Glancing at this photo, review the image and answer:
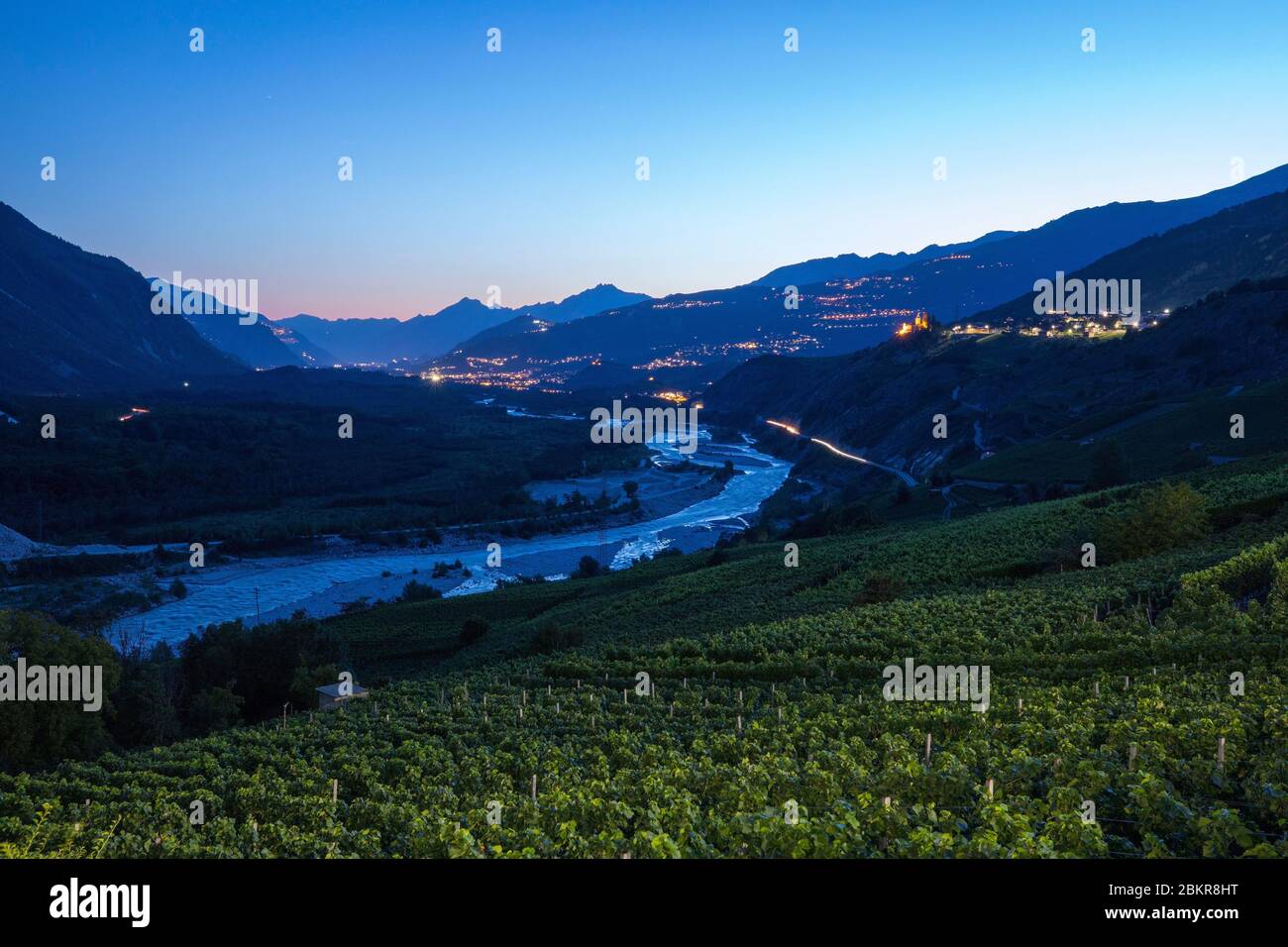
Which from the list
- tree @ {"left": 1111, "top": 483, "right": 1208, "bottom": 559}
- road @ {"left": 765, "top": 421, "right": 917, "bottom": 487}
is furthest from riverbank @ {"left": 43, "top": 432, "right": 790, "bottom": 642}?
tree @ {"left": 1111, "top": 483, "right": 1208, "bottom": 559}

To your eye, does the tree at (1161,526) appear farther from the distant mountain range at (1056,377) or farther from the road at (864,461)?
the road at (864,461)

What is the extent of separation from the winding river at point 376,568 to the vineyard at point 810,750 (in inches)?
1835

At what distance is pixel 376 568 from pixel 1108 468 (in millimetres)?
79973

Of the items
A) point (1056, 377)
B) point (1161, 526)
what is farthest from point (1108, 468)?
point (1056, 377)

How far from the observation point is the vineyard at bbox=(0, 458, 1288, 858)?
12.8 meters

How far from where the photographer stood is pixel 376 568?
339ft

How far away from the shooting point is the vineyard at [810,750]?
12.8 meters

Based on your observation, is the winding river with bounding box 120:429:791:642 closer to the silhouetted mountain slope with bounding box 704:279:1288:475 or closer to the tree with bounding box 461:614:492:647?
the tree with bounding box 461:614:492:647

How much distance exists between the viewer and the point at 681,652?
37750 millimetres

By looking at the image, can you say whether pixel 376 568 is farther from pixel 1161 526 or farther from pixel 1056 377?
pixel 1056 377

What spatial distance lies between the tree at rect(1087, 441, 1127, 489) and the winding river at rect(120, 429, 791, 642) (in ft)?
158

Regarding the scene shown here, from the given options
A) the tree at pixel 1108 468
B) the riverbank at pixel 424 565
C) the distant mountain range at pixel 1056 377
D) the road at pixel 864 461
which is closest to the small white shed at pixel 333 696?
the riverbank at pixel 424 565
